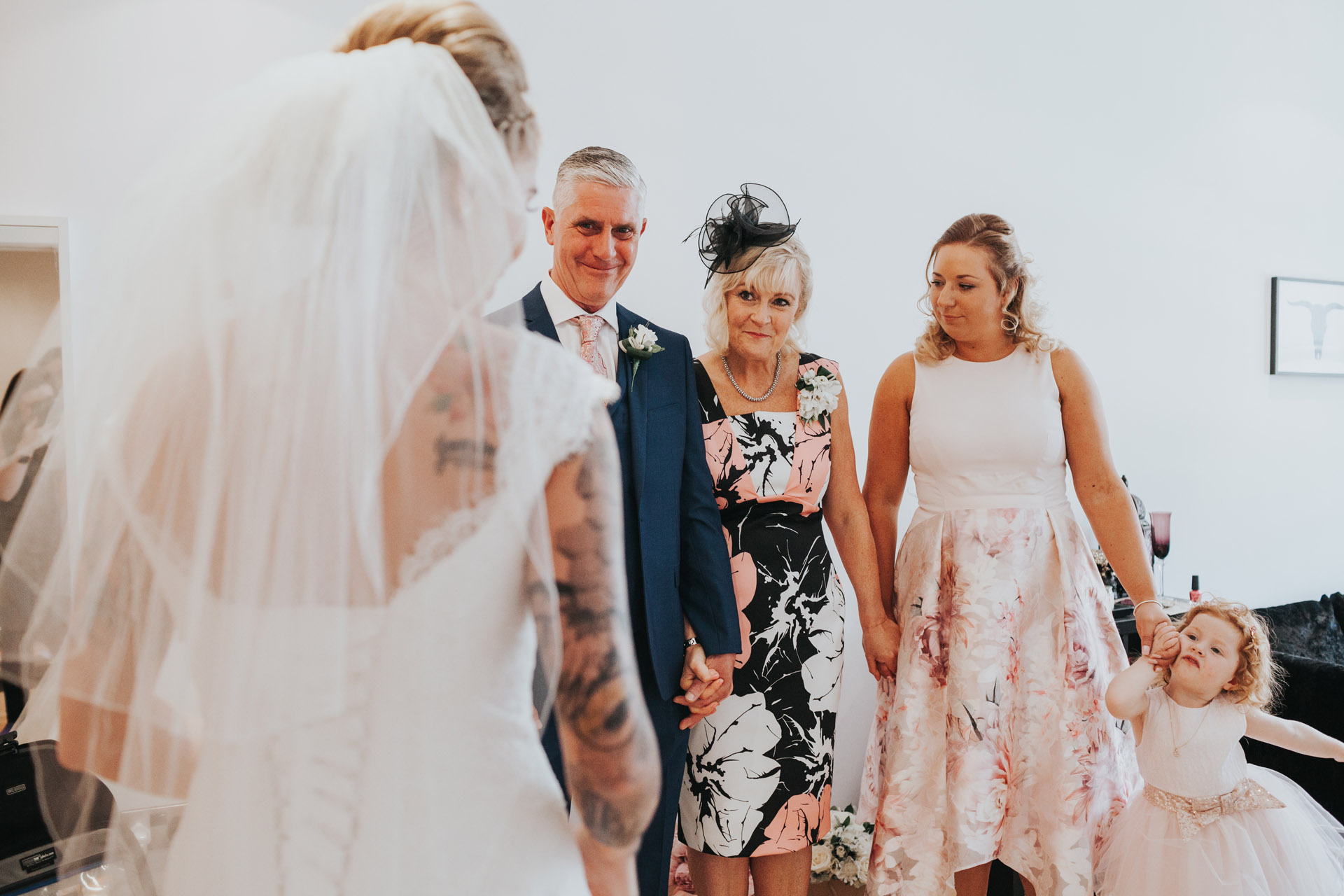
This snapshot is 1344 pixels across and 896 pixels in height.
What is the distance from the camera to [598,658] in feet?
2.66

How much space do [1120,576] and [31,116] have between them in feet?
10.4

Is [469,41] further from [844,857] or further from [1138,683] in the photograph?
[844,857]

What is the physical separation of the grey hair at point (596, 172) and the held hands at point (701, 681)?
3.27 feet

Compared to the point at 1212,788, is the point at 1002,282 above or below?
above

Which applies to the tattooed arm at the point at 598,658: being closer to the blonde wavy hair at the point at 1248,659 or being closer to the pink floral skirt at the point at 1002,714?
the pink floral skirt at the point at 1002,714

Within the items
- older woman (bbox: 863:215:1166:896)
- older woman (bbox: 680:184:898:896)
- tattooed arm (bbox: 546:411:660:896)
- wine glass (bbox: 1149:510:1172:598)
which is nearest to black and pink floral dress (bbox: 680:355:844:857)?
older woman (bbox: 680:184:898:896)

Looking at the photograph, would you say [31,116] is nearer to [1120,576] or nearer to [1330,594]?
[1120,576]

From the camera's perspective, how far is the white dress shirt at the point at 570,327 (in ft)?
5.66

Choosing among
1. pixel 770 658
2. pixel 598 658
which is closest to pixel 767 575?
pixel 770 658

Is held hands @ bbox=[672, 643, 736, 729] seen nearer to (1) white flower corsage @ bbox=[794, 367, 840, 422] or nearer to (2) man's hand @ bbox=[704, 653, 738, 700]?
(2) man's hand @ bbox=[704, 653, 738, 700]

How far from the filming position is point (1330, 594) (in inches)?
164

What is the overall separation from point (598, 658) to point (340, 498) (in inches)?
11.5

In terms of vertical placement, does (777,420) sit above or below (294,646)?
above

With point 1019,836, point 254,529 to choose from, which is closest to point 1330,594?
point 1019,836
